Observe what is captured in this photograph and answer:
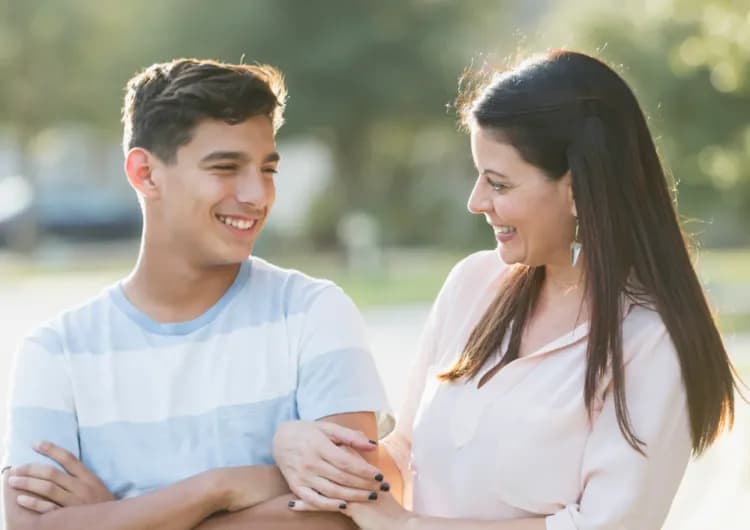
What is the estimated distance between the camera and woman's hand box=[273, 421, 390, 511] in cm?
312

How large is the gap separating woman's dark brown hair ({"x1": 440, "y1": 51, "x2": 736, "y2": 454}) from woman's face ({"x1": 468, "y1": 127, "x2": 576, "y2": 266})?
1.0 inches

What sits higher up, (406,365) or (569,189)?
(569,189)

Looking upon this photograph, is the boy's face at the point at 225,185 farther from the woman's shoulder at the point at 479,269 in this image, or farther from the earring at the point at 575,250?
the earring at the point at 575,250

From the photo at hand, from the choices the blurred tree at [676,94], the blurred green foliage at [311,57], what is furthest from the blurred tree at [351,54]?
the blurred tree at [676,94]

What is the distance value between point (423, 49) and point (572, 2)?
6.57 metres

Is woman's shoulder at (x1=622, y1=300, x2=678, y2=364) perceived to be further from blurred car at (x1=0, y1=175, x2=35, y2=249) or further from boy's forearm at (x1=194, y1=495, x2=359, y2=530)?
blurred car at (x1=0, y1=175, x2=35, y2=249)

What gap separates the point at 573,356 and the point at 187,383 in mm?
867

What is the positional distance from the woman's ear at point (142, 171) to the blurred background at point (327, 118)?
52.7 feet

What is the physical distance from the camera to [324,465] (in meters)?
3.11

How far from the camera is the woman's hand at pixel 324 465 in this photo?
3.12 meters

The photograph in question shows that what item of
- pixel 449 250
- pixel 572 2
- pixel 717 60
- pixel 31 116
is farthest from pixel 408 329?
pixel 31 116

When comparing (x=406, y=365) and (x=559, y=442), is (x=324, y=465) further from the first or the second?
(x=406, y=365)

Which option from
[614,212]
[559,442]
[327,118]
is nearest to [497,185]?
[614,212]

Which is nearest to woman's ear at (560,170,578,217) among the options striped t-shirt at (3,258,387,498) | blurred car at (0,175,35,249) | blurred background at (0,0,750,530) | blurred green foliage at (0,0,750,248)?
striped t-shirt at (3,258,387,498)
